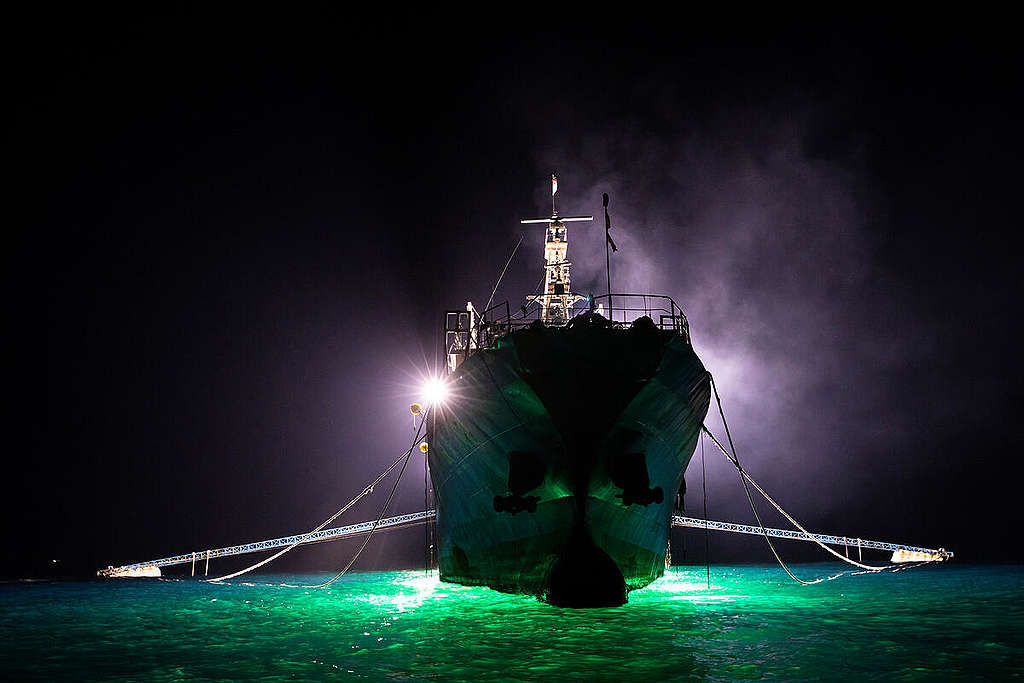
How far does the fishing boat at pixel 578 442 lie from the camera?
15.8 m

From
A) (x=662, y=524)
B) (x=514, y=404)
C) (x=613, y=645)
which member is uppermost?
(x=514, y=404)

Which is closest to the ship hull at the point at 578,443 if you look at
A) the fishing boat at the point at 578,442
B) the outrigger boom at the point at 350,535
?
the fishing boat at the point at 578,442

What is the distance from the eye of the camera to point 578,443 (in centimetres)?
1568

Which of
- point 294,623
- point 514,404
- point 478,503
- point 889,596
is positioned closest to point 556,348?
point 514,404

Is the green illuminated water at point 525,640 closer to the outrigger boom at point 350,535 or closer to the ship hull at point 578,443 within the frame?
the ship hull at point 578,443

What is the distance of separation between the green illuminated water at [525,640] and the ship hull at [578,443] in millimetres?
1045

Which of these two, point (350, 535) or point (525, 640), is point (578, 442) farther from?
point (350, 535)

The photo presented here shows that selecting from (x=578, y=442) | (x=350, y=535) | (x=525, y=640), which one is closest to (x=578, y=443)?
(x=578, y=442)

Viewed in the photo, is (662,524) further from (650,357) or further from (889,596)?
(889,596)

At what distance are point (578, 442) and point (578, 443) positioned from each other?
0.02 meters

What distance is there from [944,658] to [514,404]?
381 inches

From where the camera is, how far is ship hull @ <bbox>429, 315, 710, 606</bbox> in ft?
51.7

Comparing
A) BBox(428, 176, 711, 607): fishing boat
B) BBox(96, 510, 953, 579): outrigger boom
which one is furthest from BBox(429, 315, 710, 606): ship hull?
BBox(96, 510, 953, 579): outrigger boom

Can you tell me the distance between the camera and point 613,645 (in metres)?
11.6
